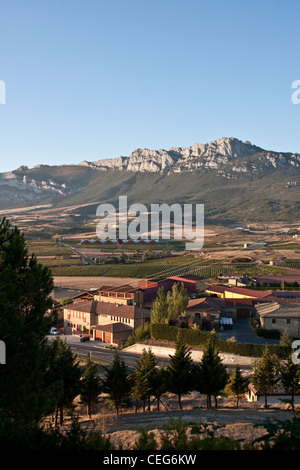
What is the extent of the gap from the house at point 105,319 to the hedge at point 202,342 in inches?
255

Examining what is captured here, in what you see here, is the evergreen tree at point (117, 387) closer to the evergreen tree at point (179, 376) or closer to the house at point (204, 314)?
the evergreen tree at point (179, 376)

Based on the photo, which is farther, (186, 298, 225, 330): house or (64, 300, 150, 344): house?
(64, 300, 150, 344): house

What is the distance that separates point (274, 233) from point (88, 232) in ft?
261

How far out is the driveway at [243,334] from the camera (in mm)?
39781

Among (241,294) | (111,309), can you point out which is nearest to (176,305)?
(111,309)

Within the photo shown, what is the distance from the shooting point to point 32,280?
16719 mm

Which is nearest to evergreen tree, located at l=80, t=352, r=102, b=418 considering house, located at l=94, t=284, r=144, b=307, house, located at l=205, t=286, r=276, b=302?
house, located at l=94, t=284, r=144, b=307

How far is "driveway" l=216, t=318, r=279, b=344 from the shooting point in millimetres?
39781

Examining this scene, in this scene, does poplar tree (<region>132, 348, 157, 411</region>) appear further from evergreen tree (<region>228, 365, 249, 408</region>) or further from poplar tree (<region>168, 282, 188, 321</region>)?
poplar tree (<region>168, 282, 188, 321</region>)

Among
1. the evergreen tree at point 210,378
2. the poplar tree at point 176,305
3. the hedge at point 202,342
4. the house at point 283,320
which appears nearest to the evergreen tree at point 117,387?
the evergreen tree at point 210,378

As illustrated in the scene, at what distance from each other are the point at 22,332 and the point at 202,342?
25.7 m

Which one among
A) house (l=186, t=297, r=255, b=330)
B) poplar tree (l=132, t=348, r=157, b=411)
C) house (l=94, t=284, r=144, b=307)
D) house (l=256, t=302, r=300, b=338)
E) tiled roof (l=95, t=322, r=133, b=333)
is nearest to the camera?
poplar tree (l=132, t=348, r=157, b=411)

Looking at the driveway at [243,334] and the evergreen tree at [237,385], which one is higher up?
the evergreen tree at [237,385]

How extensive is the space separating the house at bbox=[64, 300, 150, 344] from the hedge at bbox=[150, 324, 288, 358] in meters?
6.48
